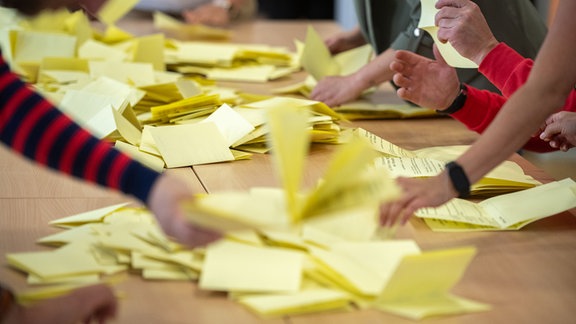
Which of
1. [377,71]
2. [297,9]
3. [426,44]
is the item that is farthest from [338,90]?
[297,9]

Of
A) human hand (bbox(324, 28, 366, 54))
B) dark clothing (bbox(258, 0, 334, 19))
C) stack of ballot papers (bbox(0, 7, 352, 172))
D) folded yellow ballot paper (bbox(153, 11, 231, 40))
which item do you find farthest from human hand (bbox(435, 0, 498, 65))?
dark clothing (bbox(258, 0, 334, 19))

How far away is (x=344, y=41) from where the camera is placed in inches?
91.3

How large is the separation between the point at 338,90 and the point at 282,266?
96 cm

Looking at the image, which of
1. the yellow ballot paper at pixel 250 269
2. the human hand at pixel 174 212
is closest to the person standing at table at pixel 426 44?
the yellow ballot paper at pixel 250 269

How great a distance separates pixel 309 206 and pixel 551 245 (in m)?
0.42

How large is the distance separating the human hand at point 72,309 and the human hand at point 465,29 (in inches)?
32.3

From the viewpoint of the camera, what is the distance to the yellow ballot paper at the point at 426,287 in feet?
3.00

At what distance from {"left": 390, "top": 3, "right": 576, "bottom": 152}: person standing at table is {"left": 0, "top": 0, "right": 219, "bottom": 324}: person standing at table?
750 mm

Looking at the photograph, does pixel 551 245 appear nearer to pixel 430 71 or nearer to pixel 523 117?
pixel 523 117

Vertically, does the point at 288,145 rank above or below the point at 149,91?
above

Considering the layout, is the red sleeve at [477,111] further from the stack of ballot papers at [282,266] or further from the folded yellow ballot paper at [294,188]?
the folded yellow ballot paper at [294,188]

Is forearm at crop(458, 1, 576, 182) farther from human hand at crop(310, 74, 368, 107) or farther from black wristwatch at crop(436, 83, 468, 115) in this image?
human hand at crop(310, 74, 368, 107)

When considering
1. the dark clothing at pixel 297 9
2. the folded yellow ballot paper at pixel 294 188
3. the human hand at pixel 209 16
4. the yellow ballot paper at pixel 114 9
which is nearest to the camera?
the folded yellow ballot paper at pixel 294 188

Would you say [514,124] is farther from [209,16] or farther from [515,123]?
[209,16]
